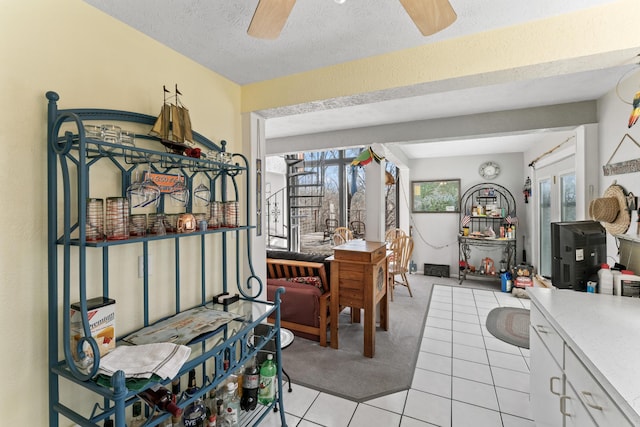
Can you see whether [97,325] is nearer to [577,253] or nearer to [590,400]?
[590,400]

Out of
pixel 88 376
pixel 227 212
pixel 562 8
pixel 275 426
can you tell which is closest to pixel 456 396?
pixel 275 426

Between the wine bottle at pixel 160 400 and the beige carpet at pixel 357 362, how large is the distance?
4.59ft

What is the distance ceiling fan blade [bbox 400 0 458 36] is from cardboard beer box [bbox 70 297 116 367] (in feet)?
5.71

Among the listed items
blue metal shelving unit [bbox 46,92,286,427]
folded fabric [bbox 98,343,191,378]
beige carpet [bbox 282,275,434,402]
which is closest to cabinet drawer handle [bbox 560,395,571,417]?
beige carpet [bbox 282,275,434,402]

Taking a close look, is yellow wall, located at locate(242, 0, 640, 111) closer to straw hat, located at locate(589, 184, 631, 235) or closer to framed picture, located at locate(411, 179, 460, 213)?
straw hat, located at locate(589, 184, 631, 235)

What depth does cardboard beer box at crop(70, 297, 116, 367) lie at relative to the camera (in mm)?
1201

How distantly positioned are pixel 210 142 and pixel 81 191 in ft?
3.33

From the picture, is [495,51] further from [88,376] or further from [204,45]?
[88,376]

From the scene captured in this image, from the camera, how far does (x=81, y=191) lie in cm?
109

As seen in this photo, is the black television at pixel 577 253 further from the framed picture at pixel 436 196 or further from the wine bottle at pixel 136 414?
the framed picture at pixel 436 196

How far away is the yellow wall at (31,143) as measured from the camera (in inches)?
44.5

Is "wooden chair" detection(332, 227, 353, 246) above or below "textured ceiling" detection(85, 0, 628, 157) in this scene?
below

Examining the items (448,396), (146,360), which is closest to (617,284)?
(448,396)

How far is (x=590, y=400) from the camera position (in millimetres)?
1112
